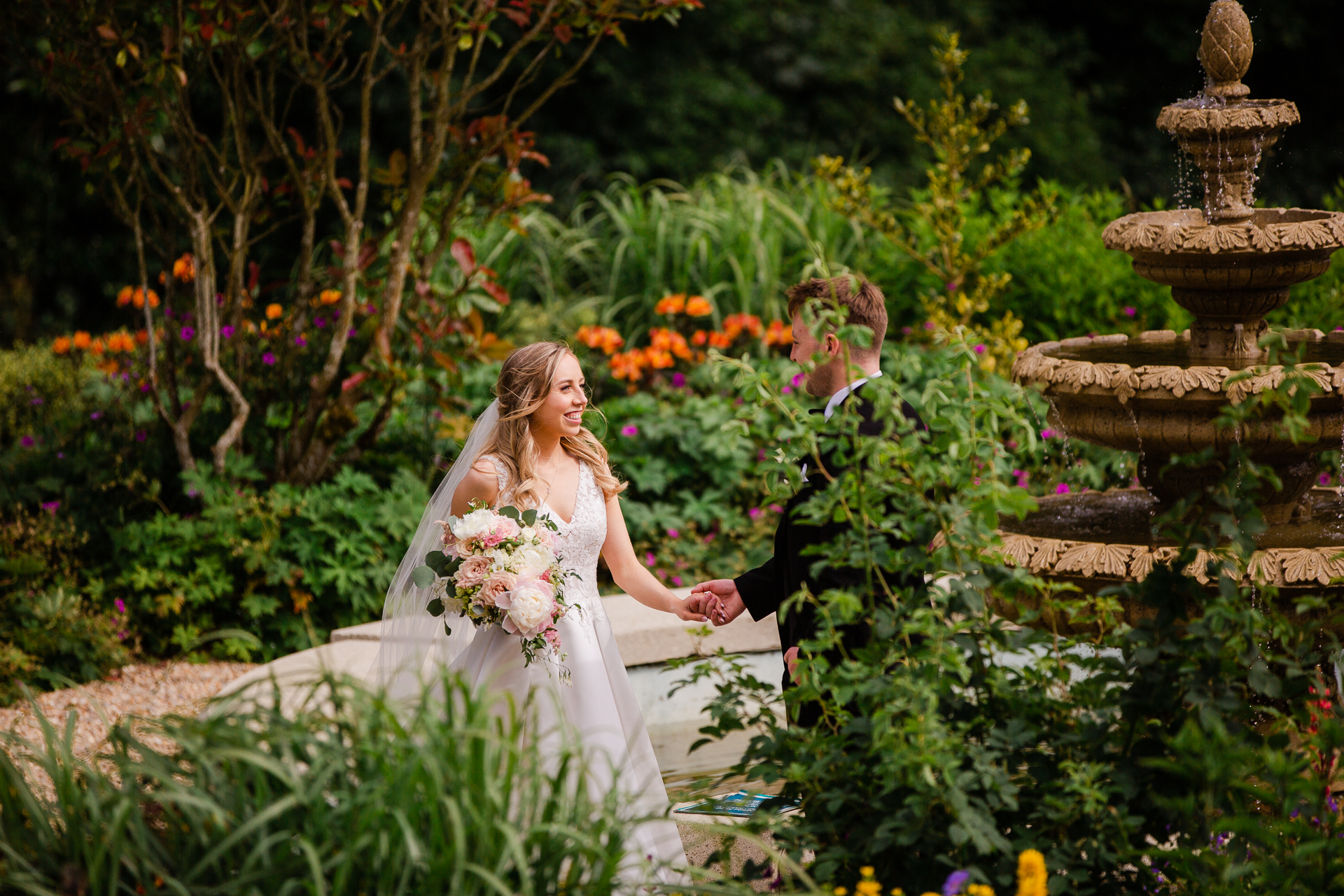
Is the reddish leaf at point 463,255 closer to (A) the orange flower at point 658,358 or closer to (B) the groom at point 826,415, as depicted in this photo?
(A) the orange flower at point 658,358

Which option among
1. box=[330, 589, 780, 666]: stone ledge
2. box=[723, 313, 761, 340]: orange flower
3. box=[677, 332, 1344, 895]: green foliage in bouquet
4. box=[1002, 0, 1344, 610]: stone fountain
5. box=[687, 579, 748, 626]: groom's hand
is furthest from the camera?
box=[723, 313, 761, 340]: orange flower

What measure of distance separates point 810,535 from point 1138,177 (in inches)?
489

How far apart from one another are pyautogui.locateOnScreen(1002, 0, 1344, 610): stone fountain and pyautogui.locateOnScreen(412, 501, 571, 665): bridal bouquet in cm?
139

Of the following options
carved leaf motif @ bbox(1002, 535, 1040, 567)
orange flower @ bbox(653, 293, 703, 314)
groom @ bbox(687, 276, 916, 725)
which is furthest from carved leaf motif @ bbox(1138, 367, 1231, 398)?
orange flower @ bbox(653, 293, 703, 314)

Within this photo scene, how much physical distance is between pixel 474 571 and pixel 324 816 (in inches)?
51.2

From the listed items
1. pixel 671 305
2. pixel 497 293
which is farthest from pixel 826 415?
pixel 671 305

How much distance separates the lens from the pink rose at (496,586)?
3.28 meters

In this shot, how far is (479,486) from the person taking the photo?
3625 mm

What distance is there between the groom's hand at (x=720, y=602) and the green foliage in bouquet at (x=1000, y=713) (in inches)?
40.1

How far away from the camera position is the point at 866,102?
13094 millimetres

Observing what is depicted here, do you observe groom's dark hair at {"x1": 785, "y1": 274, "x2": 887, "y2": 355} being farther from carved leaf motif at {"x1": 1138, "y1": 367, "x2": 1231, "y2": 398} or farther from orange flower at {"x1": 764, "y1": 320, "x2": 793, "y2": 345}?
orange flower at {"x1": 764, "y1": 320, "x2": 793, "y2": 345}

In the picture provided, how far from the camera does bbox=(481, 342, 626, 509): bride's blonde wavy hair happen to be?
141 inches

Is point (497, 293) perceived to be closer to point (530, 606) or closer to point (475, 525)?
point (475, 525)

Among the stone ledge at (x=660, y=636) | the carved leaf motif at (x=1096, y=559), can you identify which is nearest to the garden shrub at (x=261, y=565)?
the stone ledge at (x=660, y=636)
